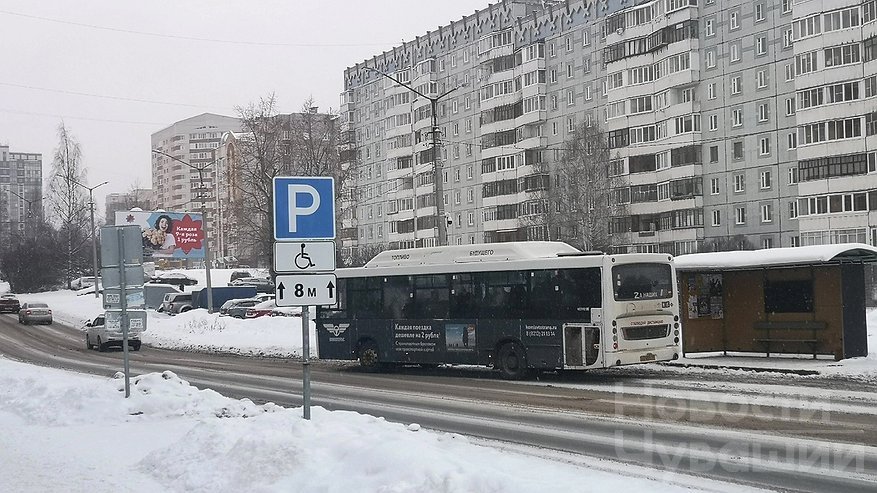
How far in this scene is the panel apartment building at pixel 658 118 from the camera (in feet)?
181

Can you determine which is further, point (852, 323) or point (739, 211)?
point (739, 211)

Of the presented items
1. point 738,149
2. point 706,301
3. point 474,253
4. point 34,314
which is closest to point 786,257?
point 706,301

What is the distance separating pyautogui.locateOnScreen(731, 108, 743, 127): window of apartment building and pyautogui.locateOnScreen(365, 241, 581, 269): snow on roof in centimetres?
4623

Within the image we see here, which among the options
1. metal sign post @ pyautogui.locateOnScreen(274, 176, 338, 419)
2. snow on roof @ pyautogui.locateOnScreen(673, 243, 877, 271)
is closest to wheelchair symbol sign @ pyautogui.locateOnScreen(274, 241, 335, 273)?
metal sign post @ pyautogui.locateOnScreen(274, 176, 338, 419)

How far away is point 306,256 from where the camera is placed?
34.4ft

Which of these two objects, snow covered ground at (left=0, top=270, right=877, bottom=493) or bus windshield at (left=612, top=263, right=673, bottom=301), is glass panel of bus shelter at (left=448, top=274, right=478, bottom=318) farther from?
snow covered ground at (left=0, top=270, right=877, bottom=493)

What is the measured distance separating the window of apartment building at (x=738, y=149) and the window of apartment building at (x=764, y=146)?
1398 millimetres

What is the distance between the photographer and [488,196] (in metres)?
82.9

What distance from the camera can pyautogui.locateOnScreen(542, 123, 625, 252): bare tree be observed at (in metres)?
65.1

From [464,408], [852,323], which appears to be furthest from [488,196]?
[464,408]

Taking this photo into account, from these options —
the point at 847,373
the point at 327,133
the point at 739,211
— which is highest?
the point at 327,133

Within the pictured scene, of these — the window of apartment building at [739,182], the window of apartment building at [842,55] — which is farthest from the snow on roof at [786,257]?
the window of apartment building at [739,182]

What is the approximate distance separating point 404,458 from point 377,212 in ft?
→ 317

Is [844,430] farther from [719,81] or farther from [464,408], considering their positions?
[719,81]
